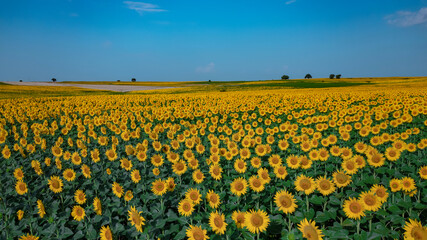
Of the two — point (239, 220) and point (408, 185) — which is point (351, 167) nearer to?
point (408, 185)

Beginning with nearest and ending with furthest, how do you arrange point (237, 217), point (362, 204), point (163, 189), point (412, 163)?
1. point (237, 217)
2. point (362, 204)
3. point (163, 189)
4. point (412, 163)

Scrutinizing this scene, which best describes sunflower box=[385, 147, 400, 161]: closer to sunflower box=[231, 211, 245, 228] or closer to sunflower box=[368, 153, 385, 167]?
sunflower box=[368, 153, 385, 167]

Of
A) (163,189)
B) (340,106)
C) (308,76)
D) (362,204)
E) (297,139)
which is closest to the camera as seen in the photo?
(362,204)

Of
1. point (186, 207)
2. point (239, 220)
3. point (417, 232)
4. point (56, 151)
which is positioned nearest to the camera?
point (417, 232)

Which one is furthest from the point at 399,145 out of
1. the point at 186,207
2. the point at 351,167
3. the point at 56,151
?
the point at 56,151

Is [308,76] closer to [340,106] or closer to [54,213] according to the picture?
[340,106]

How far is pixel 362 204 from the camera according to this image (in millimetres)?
3191

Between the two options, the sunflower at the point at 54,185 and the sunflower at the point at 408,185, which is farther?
the sunflower at the point at 54,185

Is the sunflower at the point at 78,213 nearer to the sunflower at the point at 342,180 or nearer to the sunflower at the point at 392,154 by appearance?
the sunflower at the point at 342,180

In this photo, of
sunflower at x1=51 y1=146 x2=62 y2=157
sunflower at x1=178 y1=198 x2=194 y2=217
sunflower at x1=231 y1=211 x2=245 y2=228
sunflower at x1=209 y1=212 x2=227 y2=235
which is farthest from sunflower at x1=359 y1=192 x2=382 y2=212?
sunflower at x1=51 y1=146 x2=62 y2=157

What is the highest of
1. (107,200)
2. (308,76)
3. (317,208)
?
(308,76)

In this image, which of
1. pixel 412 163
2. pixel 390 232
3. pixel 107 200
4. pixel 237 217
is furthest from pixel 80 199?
pixel 412 163

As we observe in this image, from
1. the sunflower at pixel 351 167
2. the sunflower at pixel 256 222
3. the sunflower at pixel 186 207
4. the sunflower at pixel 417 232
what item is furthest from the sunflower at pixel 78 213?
the sunflower at pixel 351 167

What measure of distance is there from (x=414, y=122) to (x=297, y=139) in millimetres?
7054
